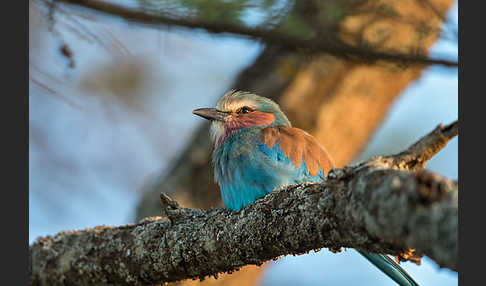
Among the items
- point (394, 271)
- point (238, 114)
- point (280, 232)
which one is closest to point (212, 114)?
point (238, 114)

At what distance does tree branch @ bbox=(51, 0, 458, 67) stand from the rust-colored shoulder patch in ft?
2.38

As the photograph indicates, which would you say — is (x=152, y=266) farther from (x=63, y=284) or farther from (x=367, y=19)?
(x=367, y=19)

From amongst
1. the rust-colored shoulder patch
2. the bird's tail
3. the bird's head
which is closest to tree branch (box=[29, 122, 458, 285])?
the bird's tail

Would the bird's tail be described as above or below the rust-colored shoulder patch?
below

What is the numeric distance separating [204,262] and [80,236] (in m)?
1.08

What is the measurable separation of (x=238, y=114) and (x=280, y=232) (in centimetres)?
246

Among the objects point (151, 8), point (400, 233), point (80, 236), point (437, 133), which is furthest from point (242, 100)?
point (400, 233)

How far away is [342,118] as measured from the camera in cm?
657

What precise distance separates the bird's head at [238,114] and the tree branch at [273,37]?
907 mm

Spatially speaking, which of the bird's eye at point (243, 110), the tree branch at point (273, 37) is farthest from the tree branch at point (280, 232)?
the bird's eye at point (243, 110)

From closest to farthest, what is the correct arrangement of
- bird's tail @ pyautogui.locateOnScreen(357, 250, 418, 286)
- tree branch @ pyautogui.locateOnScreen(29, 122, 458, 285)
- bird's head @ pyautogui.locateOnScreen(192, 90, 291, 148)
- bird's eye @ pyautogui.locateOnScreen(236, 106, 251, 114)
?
tree branch @ pyautogui.locateOnScreen(29, 122, 458, 285)
bird's tail @ pyautogui.locateOnScreen(357, 250, 418, 286)
bird's head @ pyautogui.locateOnScreen(192, 90, 291, 148)
bird's eye @ pyautogui.locateOnScreen(236, 106, 251, 114)

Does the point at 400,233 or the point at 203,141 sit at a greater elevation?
the point at 203,141

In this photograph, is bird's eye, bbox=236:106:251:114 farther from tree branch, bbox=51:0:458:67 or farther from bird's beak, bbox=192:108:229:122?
tree branch, bbox=51:0:458:67

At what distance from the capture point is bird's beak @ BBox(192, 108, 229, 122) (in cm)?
506
